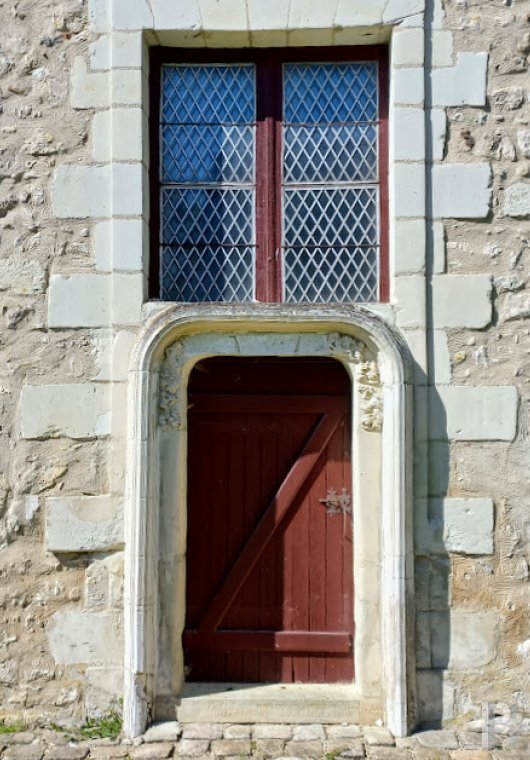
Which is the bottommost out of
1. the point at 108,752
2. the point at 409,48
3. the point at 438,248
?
the point at 108,752

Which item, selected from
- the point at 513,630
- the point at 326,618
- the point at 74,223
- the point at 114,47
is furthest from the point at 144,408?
the point at 513,630

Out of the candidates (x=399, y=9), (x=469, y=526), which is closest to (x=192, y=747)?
(x=469, y=526)

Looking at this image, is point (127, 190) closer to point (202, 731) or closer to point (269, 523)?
point (269, 523)

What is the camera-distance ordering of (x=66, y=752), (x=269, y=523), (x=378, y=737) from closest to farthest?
(x=66, y=752), (x=378, y=737), (x=269, y=523)

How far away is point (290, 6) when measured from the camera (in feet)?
12.3

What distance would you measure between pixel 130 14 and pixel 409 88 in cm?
154

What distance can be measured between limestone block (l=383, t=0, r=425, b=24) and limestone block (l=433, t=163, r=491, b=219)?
32.5 inches

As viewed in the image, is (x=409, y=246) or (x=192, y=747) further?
(x=409, y=246)

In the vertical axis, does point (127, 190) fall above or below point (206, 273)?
above

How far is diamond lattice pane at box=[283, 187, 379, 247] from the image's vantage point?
3900mm

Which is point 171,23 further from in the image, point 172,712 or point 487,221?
point 172,712

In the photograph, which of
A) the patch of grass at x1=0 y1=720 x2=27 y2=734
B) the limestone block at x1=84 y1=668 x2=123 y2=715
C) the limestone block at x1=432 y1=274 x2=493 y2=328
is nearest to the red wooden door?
the limestone block at x1=84 y1=668 x2=123 y2=715

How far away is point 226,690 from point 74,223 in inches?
104

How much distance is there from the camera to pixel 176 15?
3764 millimetres
